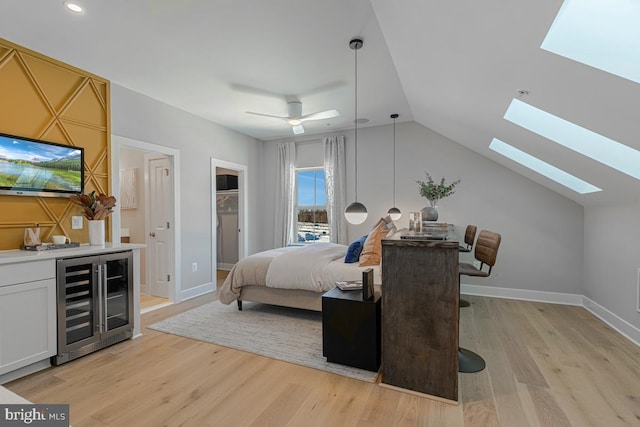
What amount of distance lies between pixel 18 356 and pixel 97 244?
1.07 m

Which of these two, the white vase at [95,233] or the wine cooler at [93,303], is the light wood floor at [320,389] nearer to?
the wine cooler at [93,303]

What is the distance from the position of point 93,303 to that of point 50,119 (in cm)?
186

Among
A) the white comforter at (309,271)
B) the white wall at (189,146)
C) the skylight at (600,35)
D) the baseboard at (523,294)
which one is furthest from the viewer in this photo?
the baseboard at (523,294)

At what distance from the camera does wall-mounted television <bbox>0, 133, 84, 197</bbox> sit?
2.53 metres

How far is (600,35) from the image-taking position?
145 cm

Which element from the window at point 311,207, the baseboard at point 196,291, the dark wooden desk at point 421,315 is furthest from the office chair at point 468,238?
the baseboard at point 196,291

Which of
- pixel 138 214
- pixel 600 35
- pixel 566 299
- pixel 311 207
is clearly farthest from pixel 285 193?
pixel 600 35

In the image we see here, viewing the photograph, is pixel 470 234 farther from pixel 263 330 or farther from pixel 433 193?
pixel 263 330

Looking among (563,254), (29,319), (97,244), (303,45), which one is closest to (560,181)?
(563,254)

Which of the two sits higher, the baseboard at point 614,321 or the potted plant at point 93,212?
the potted plant at point 93,212

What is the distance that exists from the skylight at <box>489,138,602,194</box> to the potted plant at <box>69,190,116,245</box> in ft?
14.9

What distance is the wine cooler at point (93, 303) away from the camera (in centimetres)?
246

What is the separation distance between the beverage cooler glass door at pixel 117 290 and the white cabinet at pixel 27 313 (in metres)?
0.40

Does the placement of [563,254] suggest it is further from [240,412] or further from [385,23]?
[240,412]
